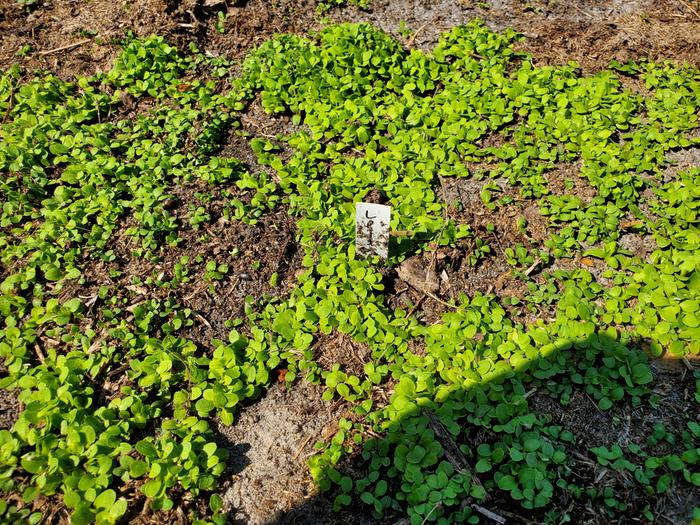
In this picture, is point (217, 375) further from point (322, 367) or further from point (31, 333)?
point (31, 333)

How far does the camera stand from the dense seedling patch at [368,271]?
7.84 ft

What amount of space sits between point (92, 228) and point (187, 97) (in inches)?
56.5

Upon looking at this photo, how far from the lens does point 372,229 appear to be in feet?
9.86

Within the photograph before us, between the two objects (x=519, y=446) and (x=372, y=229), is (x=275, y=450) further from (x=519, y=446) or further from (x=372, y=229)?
(x=372, y=229)

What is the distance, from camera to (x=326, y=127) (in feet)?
13.1

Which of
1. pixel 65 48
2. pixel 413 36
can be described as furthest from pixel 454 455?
pixel 65 48

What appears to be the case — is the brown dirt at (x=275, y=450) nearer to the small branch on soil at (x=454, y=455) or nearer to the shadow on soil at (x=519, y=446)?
the shadow on soil at (x=519, y=446)

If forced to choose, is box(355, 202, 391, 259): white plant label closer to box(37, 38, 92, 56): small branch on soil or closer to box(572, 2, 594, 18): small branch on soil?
box(37, 38, 92, 56): small branch on soil

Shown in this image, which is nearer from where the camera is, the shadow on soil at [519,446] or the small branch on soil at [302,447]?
the shadow on soil at [519,446]

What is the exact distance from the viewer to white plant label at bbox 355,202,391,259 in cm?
289

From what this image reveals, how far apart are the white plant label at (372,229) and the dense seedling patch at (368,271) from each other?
141 millimetres

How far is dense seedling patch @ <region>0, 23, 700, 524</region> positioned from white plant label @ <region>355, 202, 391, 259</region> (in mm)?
141

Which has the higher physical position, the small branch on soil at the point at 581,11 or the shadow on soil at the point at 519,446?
the small branch on soil at the point at 581,11

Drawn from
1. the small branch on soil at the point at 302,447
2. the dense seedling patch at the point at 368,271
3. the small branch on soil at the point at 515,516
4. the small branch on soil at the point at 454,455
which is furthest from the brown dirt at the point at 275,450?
the small branch on soil at the point at 515,516
